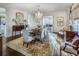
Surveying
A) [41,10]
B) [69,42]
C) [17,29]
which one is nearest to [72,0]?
[41,10]

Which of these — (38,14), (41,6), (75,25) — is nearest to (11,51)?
(38,14)

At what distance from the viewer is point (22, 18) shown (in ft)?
7.73

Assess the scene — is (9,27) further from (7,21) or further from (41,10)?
(41,10)

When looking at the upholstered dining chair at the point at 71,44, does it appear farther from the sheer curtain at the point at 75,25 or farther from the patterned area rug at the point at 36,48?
the patterned area rug at the point at 36,48

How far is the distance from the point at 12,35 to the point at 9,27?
15cm

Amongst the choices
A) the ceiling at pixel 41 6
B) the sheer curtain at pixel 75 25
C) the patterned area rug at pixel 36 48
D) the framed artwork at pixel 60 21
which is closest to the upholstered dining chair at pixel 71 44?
the sheer curtain at pixel 75 25

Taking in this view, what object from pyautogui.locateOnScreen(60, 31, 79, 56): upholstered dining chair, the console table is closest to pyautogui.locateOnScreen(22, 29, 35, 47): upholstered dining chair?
the console table

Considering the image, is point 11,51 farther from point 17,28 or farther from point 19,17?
point 19,17

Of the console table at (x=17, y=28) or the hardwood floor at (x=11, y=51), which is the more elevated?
the console table at (x=17, y=28)

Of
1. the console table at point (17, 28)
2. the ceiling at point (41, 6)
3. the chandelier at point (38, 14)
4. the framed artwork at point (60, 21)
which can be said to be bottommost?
the console table at point (17, 28)

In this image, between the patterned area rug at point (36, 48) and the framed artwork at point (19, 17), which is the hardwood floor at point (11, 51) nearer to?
the patterned area rug at point (36, 48)

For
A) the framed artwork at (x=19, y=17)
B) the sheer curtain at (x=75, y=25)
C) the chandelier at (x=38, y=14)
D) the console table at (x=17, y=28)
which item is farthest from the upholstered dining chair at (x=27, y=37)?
the sheer curtain at (x=75, y=25)

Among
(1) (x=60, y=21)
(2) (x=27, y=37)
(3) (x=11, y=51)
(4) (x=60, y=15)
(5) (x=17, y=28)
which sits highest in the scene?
(4) (x=60, y=15)

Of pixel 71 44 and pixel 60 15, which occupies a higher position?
pixel 60 15
